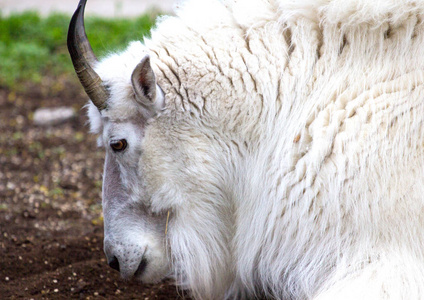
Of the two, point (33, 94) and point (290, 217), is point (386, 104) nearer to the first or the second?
point (290, 217)

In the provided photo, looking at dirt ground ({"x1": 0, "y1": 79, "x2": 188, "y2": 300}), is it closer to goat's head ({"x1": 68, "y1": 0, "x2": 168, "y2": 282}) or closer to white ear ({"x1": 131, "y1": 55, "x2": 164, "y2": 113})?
goat's head ({"x1": 68, "y1": 0, "x2": 168, "y2": 282})

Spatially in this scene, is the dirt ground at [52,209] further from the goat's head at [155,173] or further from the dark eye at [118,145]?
the dark eye at [118,145]

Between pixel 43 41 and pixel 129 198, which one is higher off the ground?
pixel 43 41

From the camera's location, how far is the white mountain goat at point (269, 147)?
2.89 m

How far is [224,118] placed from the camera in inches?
127

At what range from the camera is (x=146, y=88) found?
3186 millimetres

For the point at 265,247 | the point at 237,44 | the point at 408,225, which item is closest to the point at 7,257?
the point at 265,247

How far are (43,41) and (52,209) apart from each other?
A: 4912 mm

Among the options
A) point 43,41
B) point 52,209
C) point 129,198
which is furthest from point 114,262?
point 43,41

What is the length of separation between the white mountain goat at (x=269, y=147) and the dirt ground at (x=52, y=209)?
24.2 inches

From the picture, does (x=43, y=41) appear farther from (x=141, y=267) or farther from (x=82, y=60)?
(x=141, y=267)

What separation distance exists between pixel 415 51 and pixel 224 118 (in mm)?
1048

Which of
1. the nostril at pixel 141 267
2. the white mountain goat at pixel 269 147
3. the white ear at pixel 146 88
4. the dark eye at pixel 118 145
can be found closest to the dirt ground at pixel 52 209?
the nostril at pixel 141 267

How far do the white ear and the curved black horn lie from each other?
0.27m
